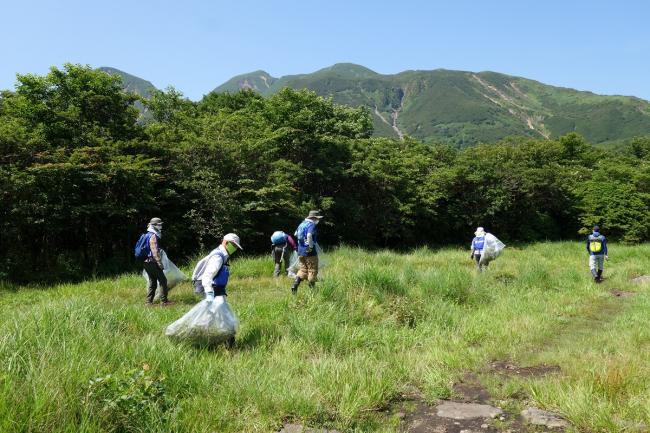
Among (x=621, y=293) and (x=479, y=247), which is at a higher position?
(x=479, y=247)

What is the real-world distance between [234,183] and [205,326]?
1336cm

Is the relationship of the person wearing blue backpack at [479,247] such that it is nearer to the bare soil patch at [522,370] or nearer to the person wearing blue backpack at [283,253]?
the person wearing blue backpack at [283,253]

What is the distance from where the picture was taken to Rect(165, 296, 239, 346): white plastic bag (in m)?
5.29

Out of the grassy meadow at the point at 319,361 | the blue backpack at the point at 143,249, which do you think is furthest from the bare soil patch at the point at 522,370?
the blue backpack at the point at 143,249

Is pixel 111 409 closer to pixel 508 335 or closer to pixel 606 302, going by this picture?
pixel 508 335

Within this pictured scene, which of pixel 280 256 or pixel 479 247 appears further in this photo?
pixel 479 247

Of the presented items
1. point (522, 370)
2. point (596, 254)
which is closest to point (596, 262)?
point (596, 254)

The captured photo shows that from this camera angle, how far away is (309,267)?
9.65 metres

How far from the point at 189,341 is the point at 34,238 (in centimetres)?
1119

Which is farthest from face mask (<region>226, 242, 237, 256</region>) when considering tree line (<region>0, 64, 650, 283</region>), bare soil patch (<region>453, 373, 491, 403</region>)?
tree line (<region>0, 64, 650, 283</region>)

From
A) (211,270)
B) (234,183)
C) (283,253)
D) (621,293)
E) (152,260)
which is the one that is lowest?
(621,293)

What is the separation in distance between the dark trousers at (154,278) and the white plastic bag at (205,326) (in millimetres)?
3972

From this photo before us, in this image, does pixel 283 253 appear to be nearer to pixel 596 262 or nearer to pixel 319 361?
pixel 319 361

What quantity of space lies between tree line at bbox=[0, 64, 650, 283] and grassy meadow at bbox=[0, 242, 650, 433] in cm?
498
